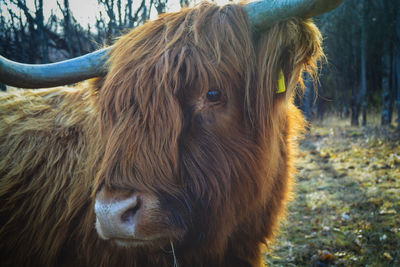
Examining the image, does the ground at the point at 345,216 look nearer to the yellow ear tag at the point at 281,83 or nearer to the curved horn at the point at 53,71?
the yellow ear tag at the point at 281,83

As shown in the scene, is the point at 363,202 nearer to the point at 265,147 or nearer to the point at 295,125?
the point at 295,125

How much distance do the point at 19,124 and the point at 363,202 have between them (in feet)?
14.3

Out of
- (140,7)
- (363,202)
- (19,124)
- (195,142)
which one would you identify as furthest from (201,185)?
(140,7)

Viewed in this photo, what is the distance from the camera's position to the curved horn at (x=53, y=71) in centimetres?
174

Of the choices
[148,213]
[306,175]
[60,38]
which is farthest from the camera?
[60,38]

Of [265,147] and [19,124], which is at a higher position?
[19,124]

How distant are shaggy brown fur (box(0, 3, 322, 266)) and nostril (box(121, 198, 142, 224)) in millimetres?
69

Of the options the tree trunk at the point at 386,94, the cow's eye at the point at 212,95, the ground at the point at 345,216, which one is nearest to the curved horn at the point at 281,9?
the cow's eye at the point at 212,95

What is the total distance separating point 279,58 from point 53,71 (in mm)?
1501

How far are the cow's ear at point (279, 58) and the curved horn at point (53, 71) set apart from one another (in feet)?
3.53

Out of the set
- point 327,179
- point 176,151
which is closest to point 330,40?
point 327,179

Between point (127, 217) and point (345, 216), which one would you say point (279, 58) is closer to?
point (127, 217)

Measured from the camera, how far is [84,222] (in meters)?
1.76

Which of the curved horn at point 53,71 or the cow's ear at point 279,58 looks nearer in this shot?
the cow's ear at point 279,58
